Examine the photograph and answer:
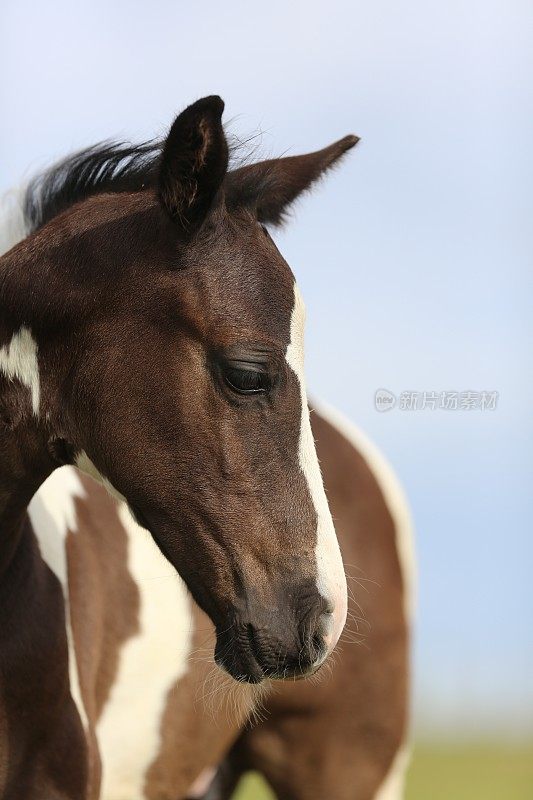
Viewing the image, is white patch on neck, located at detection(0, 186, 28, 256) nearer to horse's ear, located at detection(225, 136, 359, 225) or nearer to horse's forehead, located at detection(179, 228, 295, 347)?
horse's ear, located at detection(225, 136, 359, 225)

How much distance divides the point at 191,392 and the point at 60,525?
99 cm

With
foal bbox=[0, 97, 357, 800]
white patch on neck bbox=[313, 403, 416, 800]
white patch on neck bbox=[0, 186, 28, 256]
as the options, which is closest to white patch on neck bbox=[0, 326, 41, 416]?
foal bbox=[0, 97, 357, 800]

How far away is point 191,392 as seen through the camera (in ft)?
6.88

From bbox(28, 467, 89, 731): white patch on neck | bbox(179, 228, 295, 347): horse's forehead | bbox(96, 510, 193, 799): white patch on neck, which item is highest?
bbox(179, 228, 295, 347): horse's forehead

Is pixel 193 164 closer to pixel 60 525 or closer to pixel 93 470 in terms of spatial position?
pixel 93 470

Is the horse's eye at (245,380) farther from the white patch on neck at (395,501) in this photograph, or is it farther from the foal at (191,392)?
the white patch on neck at (395,501)

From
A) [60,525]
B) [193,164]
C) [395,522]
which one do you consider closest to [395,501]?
[395,522]

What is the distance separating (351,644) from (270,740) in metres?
0.50

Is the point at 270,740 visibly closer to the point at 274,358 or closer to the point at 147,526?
→ the point at 147,526

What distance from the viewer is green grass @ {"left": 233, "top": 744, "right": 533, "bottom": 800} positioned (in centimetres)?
759

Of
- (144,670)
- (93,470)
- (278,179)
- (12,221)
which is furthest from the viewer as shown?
(144,670)

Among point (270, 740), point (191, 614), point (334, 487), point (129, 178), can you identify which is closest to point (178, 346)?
point (129, 178)

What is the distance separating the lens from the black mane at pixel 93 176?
2.58 m

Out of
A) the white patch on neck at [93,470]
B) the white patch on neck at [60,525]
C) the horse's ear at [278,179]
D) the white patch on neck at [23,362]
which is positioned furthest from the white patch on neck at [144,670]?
the horse's ear at [278,179]
